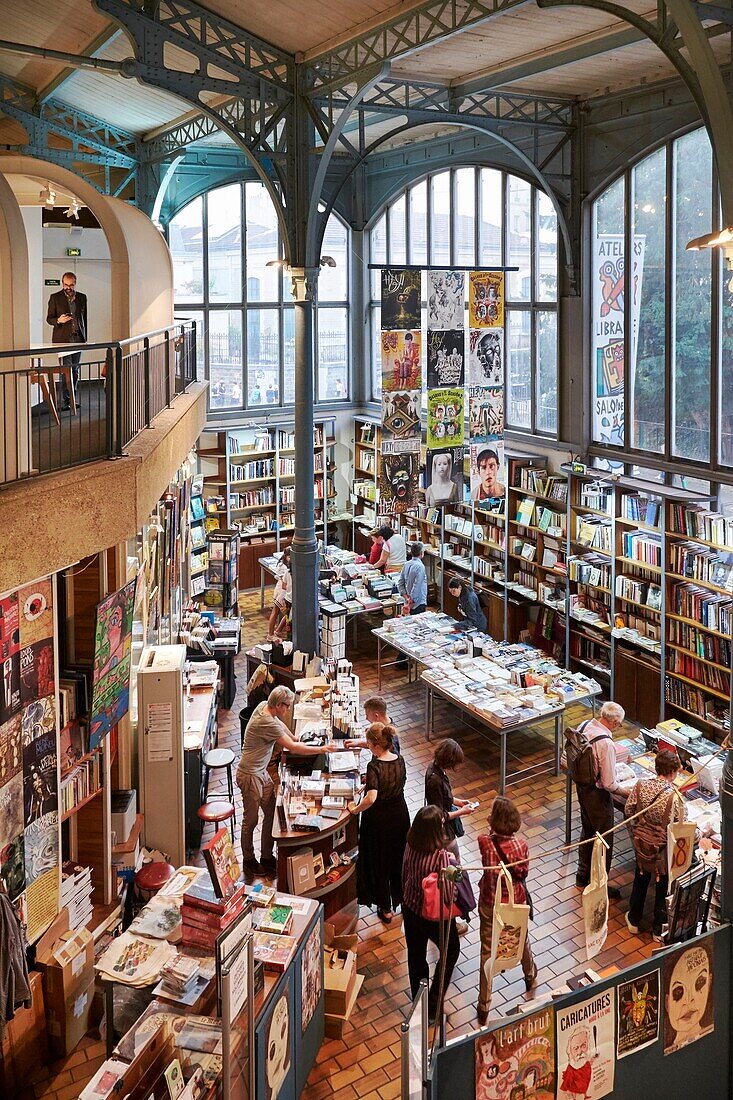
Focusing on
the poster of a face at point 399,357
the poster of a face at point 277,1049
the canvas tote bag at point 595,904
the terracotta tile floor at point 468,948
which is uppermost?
the poster of a face at point 399,357

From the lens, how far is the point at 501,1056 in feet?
15.0

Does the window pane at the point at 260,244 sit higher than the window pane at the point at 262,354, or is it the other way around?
the window pane at the point at 260,244

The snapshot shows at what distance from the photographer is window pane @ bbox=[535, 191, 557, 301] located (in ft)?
41.8

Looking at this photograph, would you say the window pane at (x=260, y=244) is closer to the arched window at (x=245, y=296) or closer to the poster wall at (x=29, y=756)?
the arched window at (x=245, y=296)

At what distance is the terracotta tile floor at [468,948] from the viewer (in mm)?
5930

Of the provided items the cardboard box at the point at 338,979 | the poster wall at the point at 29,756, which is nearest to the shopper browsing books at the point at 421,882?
the cardboard box at the point at 338,979

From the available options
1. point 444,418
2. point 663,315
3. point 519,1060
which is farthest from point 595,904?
point 663,315

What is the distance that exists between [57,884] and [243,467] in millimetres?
10510

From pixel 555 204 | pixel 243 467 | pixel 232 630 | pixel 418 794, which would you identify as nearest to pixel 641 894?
pixel 418 794

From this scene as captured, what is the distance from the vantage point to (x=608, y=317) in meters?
11.8

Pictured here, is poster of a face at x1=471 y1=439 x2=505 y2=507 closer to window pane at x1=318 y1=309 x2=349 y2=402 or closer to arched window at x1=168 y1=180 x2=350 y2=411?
arched window at x1=168 y1=180 x2=350 y2=411

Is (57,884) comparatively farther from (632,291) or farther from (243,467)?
(243,467)

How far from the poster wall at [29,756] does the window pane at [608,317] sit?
25.7 feet

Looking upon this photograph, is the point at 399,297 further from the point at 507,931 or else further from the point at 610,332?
the point at 507,931
